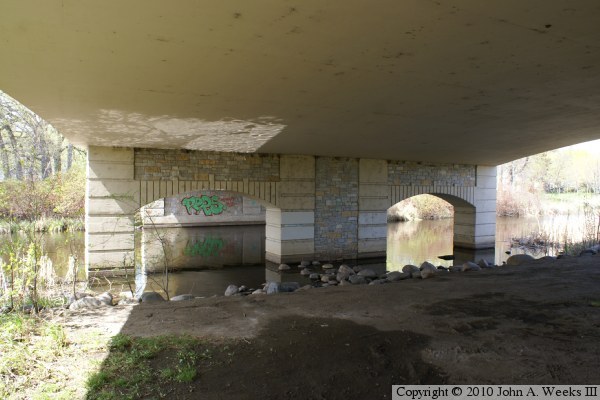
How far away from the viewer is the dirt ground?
259 cm

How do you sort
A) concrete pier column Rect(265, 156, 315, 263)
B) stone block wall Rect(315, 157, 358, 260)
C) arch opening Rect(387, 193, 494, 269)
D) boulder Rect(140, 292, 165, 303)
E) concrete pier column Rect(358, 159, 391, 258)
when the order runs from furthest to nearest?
arch opening Rect(387, 193, 494, 269) → concrete pier column Rect(358, 159, 391, 258) → stone block wall Rect(315, 157, 358, 260) → concrete pier column Rect(265, 156, 315, 263) → boulder Rect(140, 292, 165, 303)

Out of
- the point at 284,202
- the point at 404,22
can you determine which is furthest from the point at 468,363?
the point at 284,202

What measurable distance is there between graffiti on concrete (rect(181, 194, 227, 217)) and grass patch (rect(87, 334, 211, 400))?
14.7 meters

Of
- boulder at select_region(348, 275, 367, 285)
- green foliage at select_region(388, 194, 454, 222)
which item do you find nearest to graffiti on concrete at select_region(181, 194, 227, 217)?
green foliage at select_region(388, 194, 454, 222)

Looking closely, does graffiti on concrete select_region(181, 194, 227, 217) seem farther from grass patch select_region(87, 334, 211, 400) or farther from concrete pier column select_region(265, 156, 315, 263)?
grass patch select_region(87, 334, 211, 400)

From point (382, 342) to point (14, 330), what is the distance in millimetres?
2902

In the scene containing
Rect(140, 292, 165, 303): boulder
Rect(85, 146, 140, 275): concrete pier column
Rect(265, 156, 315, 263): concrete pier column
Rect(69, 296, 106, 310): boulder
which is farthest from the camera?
Rect(265, 156, 315, 263): concrete pier column

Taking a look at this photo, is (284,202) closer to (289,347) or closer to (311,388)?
(289,347)

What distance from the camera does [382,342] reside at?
3.23 meters

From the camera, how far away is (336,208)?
1025cm

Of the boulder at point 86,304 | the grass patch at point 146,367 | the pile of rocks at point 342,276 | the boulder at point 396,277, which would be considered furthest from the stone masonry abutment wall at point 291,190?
the grass patch at point 146,367

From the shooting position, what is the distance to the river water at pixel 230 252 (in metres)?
8.32

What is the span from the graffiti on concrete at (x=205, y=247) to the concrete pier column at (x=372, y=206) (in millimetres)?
4240

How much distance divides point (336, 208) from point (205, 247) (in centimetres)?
467
